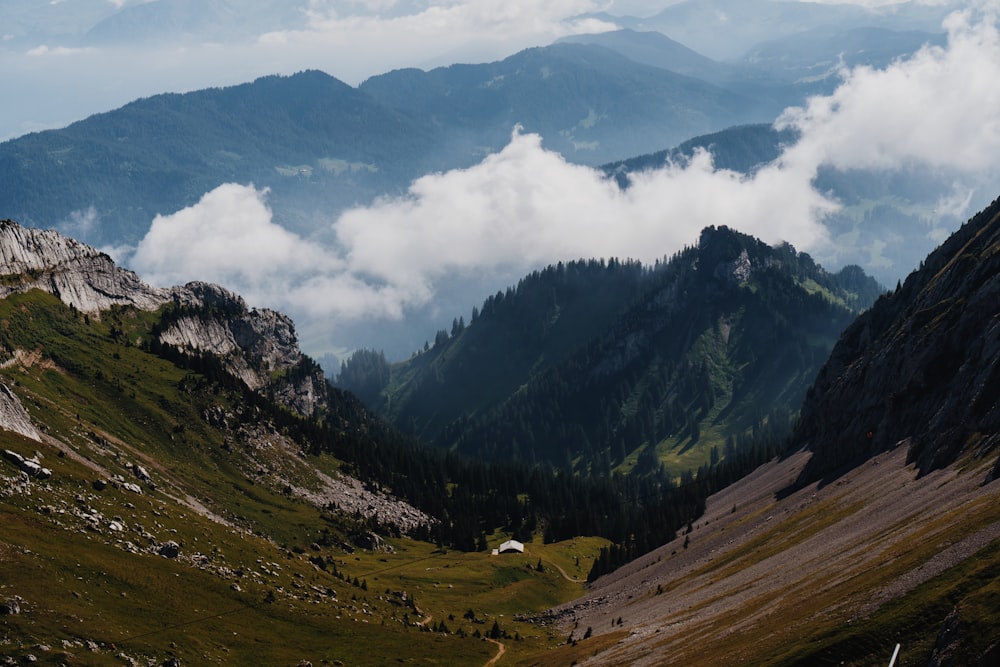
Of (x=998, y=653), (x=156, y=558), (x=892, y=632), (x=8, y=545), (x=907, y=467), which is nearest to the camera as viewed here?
(x=998, y=653)

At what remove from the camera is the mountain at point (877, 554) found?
228 ft

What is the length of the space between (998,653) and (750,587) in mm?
64543

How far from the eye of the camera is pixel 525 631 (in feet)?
531

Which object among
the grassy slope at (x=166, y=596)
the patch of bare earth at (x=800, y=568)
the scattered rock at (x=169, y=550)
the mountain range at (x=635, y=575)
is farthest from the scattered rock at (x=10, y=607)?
the patch of bare earth at (x=800, y=568)

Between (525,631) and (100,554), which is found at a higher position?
(100,554)

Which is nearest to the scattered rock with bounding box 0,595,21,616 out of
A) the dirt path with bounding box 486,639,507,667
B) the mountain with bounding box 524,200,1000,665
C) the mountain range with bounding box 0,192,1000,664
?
the mountain range with bounding box 0,192,1000,664

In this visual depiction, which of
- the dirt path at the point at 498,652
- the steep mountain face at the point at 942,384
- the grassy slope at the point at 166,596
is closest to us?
the grassy slope at the point at 166,596

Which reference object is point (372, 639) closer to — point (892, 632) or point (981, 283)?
point (892, 632)

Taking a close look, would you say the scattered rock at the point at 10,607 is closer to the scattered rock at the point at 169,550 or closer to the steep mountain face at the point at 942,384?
the scattered rock at the point at 169,550

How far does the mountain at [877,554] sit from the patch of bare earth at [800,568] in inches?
12.6

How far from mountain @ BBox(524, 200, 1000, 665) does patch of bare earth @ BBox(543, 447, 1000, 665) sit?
1.05 ft

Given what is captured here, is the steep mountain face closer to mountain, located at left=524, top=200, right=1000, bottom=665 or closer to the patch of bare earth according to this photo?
mountain, located at left=524, top=200, right=1000, bottom=665

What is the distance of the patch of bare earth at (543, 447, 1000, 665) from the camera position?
263 feet

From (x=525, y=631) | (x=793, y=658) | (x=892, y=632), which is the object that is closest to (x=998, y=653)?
(x=892, y=632)
